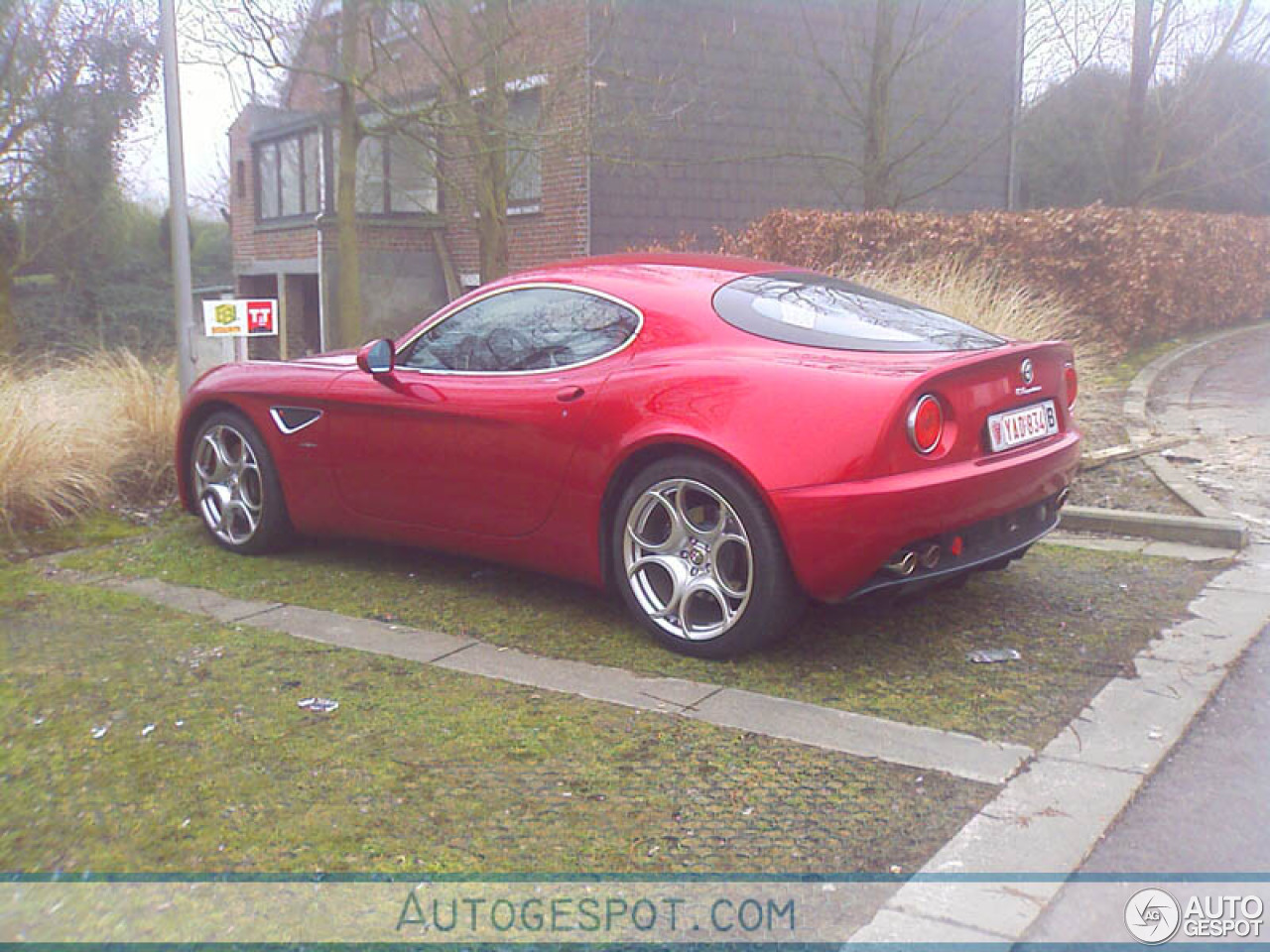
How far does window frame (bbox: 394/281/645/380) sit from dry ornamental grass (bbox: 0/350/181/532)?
2.72 meters

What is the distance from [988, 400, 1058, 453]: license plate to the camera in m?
4.34

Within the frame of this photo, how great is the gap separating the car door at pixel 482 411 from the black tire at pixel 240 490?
56 cm

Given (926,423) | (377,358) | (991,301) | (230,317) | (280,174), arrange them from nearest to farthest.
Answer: (926,423), (377,358), (230,317), (991,301), (280,174)

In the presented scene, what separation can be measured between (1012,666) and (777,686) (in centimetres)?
84

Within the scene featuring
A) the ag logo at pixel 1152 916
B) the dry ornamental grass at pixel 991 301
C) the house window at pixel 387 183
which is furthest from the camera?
the house window at pixel 387 183

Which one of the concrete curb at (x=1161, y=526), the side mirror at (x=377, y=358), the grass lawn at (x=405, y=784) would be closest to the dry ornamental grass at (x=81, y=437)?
the side mirror at (x=377, y=358)

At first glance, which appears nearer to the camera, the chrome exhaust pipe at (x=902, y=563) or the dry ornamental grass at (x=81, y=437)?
the chrome exhaust pipe at (x=902, y=563)

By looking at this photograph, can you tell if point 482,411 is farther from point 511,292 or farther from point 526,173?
point 526,173

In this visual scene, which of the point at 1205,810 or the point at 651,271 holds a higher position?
the point at 651,271

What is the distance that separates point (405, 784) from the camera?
11.0ft

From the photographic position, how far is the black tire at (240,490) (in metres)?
6.01

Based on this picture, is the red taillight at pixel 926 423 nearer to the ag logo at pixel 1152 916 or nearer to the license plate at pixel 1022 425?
the license plate at pixel 1022 425

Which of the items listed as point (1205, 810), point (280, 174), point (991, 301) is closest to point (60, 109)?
point (280, 174)

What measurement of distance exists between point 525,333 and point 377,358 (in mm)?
709
